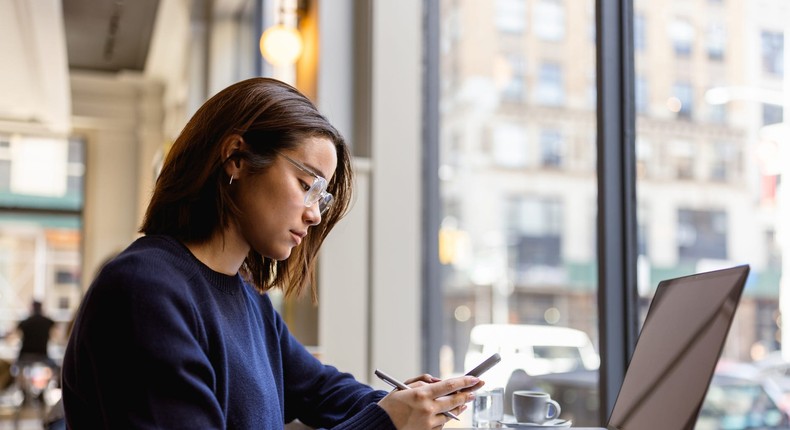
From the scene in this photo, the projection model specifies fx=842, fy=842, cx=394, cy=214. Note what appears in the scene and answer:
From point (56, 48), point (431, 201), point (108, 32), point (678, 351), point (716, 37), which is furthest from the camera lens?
point (716, 37)

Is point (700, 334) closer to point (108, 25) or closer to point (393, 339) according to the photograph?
point (393, 339)

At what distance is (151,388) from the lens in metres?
1.05

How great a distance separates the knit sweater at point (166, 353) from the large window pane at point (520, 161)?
21420mm

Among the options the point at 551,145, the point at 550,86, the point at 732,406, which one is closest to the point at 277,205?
the point at 732,406

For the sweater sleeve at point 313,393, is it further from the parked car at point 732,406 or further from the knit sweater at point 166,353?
the parked car at point 732,406

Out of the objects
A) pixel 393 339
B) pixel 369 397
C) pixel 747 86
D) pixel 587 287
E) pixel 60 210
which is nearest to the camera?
pixel 369 397

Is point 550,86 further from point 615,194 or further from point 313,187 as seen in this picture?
point 313,187

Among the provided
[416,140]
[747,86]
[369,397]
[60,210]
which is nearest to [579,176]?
[747,86]

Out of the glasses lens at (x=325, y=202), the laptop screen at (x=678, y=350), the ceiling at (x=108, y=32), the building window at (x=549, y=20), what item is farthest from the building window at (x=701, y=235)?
the glasses lens at (x=325, y=202)

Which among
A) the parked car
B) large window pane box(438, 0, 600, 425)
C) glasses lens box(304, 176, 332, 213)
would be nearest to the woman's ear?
glasses lens box(304, 176, 332, 213)

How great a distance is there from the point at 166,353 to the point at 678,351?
27.9 inches

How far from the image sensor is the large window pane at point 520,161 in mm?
23500

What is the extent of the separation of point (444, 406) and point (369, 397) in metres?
0.32

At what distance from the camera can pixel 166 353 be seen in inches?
41.8
